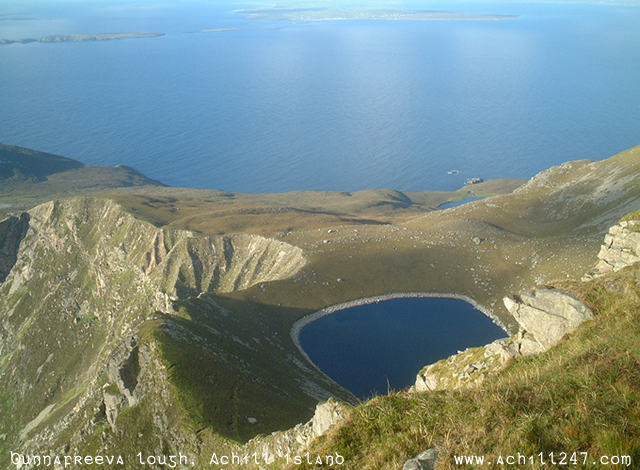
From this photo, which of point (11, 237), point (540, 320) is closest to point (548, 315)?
point (540, 320)

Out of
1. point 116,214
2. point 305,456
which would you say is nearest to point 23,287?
point 116,214

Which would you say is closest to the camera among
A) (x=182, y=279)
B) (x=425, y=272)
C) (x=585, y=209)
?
(x=425, y=272)

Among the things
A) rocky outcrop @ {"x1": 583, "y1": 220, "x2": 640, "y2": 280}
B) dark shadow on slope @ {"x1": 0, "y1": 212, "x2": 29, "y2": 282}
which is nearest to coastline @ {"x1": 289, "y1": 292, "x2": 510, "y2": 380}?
rocky outcrop @ {"x1": 583, "y1": 220, "x2": 640, "y2": 280}

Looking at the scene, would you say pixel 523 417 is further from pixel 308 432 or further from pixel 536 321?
pixel 308 432

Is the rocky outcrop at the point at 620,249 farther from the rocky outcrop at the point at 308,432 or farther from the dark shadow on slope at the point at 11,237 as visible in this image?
the dark shadow on slope at the point at 11,237

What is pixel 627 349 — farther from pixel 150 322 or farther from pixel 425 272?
pixel 425 272

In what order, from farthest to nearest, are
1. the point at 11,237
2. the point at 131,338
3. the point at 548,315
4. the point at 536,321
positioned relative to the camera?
the point at 11,237 < the point at 131,338 < the point at 536,321 < the point at 548,315

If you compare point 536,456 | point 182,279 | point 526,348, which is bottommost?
point 182,279

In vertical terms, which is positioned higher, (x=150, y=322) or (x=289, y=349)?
(x=150, y=322)
